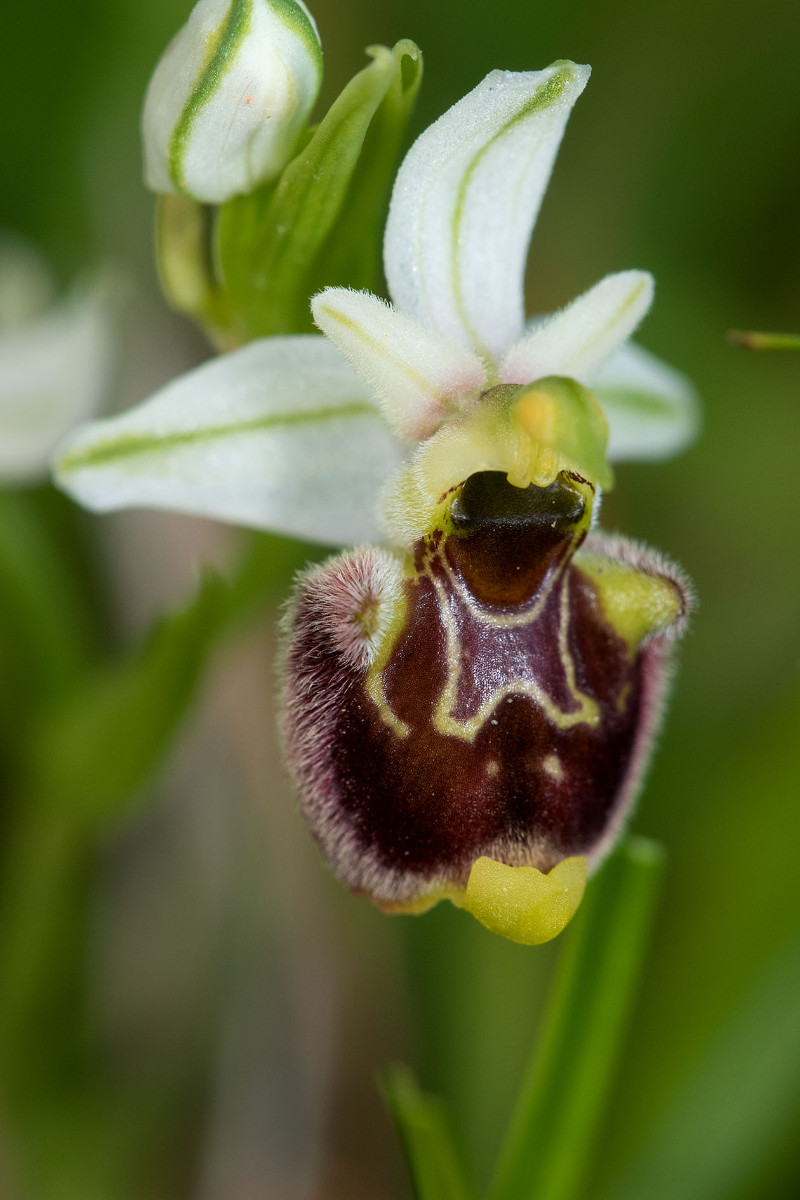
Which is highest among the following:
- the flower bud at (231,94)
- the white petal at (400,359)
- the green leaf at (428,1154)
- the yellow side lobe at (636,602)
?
the flower bud at (231,94)

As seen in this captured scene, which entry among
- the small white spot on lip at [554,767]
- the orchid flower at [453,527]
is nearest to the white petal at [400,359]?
the orchid flower at [453,527]

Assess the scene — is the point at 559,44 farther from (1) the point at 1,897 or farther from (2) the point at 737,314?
(1) the point at 1,897

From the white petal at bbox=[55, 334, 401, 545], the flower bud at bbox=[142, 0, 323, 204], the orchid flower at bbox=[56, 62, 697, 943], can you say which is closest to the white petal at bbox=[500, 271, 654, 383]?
the orchid flower at bbox=[56, 62, 697, 943]

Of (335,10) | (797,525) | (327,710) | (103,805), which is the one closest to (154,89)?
(327,710)

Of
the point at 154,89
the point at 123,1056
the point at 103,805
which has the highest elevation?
the point at 154,89

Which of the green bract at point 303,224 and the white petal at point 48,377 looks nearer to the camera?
the green bract at point 303,224

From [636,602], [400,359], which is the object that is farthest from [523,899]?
[400,359]

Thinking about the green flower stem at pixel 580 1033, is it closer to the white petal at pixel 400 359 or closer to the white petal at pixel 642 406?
the white petal at pixel 400 359

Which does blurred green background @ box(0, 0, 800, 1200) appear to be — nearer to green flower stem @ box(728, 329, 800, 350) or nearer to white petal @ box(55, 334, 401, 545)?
white petal @ box(55, 334, 401, 545)
